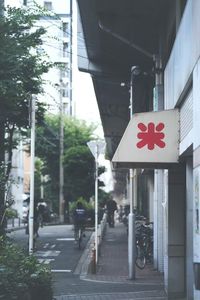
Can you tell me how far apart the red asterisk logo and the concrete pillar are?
149 cm

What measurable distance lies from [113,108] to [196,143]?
23.0m

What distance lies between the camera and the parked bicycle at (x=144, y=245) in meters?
19.0

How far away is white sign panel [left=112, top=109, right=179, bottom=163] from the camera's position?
11484 mm

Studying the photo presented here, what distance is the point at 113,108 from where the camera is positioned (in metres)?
31.6

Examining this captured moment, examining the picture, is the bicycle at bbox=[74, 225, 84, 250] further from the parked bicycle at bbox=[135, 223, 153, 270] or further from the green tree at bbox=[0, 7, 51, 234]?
the green tree at bbox=[0, 7, 51, 234]

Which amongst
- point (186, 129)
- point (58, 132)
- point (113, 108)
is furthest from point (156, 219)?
point (58, 132)

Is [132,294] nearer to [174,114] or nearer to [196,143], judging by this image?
[174,114]

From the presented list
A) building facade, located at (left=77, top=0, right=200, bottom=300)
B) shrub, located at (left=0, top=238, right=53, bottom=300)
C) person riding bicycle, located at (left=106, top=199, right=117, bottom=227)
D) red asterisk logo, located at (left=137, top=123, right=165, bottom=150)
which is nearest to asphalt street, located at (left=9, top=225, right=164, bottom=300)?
building facade, located at (left=77, top=0, right=200, bottom=300)

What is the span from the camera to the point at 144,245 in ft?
63.5

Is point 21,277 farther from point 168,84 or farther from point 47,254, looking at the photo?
point 47,254

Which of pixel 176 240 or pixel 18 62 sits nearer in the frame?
pixel 176 240

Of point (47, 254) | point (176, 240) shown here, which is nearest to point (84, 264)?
point (47, 254)

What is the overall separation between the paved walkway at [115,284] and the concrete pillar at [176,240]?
0.34 meters

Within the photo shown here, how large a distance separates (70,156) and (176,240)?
33036mm
